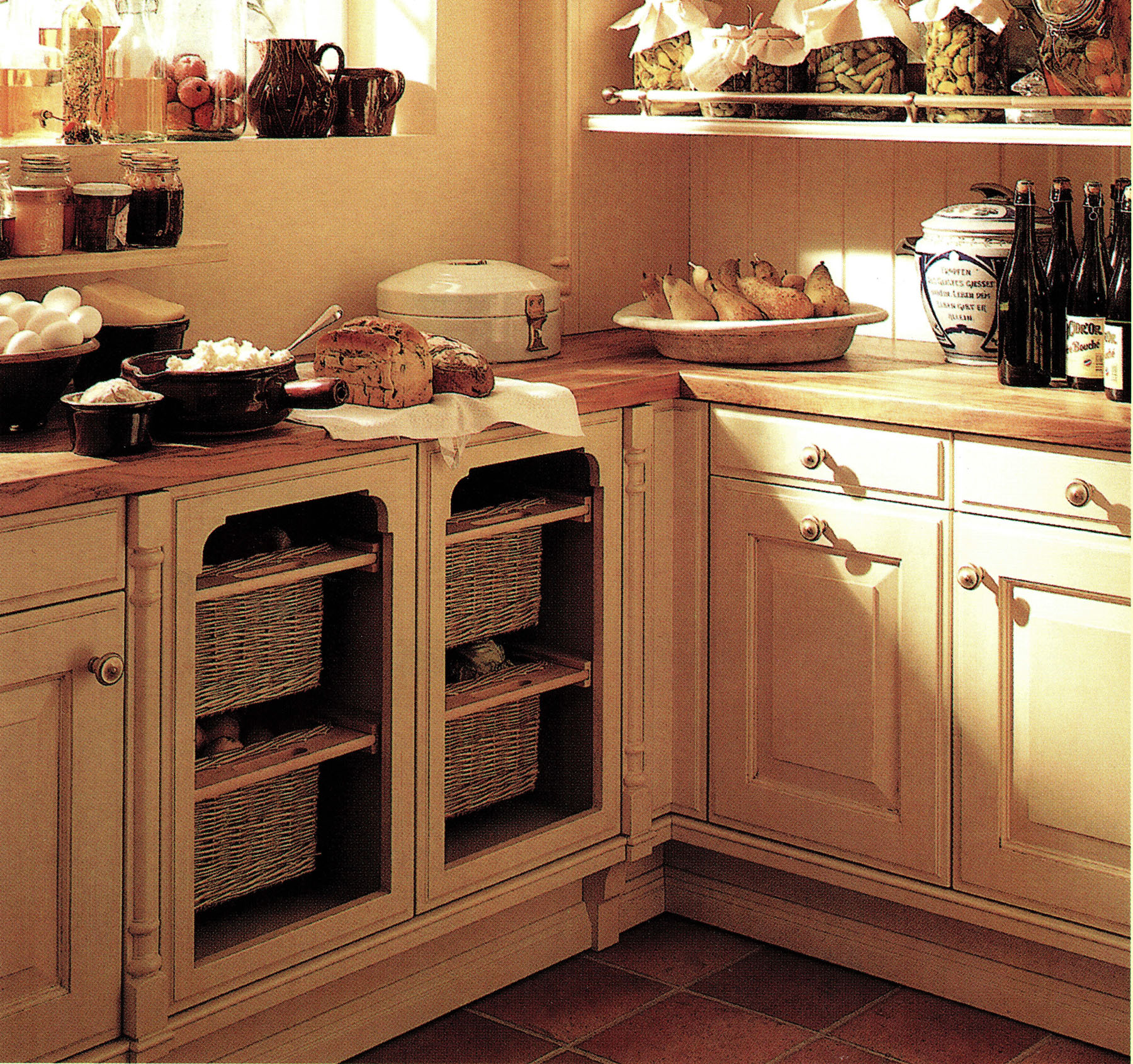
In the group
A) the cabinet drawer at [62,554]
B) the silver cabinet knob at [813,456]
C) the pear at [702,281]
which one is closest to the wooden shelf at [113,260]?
the cabinet drawer at [62,554]

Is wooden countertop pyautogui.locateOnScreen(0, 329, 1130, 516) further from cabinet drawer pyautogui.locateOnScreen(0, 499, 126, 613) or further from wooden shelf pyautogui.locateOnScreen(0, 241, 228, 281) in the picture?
wooden shelf pyautogui.locateOnScreen(0, 241, 228, 281)

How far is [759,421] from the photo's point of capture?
2861mm

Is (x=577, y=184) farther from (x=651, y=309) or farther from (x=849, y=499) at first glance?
(x=849, y=499)

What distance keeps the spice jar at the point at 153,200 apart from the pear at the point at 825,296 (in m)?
1.14

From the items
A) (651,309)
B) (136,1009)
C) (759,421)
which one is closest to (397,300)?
(651,309)

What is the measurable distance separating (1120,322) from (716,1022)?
1.30m

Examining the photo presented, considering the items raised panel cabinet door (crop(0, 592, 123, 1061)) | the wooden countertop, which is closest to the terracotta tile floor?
raised panel cabinet door (crop(0, 592, 123, 1061))

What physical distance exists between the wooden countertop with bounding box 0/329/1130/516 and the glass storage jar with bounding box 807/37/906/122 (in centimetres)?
44

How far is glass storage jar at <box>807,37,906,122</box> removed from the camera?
3.00 metres

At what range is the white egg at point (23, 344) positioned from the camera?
7.34 feet

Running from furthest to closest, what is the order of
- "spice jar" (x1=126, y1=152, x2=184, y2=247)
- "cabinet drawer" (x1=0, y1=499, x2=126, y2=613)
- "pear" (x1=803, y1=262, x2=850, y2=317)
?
1. "pear" (x1=803, y1=262, x2=850, y2=317)
2. "spice jar" (x1=126, y1=152, x2=184, y2=247)
3. "cabinet drawer" (x1=0, y1=499, x2=126, y2=613)

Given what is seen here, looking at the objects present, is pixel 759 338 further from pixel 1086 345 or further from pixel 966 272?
pixel 1086 345

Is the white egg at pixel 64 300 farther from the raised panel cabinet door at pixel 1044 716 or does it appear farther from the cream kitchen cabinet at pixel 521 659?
the raised panel cabinet door at pixel 1044 716

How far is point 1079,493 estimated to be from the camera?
A: 8.13ft
